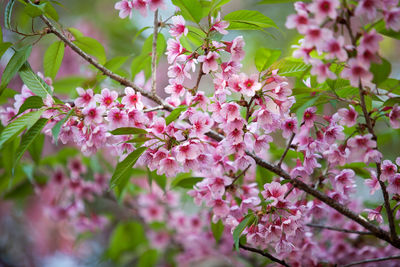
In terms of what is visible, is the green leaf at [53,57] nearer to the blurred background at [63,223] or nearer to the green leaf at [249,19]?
the green leaf at [249,19]

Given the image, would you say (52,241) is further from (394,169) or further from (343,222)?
(394,169)

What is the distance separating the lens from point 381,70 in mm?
623

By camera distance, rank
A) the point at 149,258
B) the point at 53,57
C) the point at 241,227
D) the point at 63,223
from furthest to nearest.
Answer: the point at 63,223, the point at 149,258, the point at 53,57, the point at 241,227

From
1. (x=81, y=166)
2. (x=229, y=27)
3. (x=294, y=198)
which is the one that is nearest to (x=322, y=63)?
(x=229, y=27)

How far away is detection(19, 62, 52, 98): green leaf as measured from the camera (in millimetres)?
830

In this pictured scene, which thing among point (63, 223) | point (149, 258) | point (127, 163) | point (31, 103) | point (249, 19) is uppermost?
point (249, 19)

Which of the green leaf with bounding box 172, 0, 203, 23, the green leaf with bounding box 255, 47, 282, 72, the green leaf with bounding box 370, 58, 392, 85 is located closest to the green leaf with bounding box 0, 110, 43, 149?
the green leaf with bounding box 172, 0, 203, 23

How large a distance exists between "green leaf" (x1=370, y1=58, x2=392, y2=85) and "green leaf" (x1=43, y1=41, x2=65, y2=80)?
78 cm

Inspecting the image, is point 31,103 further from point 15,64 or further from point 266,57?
point 266,57

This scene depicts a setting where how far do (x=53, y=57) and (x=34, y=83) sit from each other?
0.50 ft

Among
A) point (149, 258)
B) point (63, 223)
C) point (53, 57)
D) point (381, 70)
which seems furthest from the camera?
point (63, 223)

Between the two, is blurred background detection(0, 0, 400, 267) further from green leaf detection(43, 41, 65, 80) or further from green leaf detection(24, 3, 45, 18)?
green leaf detection(24, 3, 45, 18)

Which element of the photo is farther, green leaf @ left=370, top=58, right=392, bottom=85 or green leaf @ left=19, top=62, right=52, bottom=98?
green leaf @ left=19, top=62, right=52, bottom=98

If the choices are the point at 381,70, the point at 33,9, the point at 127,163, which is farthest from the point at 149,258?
the point at 381,70
